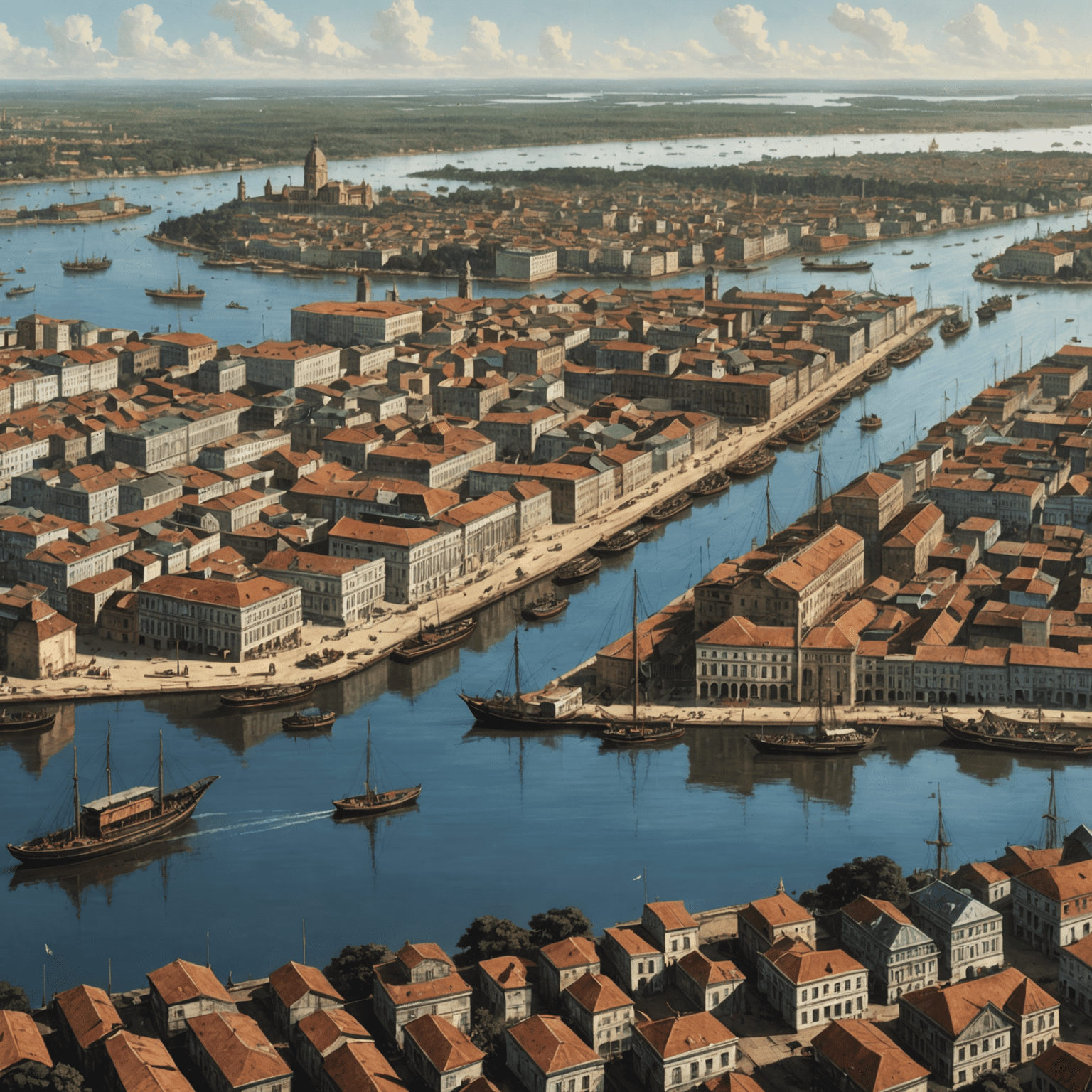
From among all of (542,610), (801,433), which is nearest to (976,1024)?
(542,610)

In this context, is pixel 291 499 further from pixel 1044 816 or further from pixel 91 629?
pixel 1044 816

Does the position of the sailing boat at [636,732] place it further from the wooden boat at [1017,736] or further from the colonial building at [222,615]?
the colonial building at [222,615]

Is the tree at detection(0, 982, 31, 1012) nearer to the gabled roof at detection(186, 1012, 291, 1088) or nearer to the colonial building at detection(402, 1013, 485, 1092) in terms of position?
the gabled roof at detection(186, 1012, 291, 1088)

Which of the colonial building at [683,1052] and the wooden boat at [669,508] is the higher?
the wooden boat at [669,508]

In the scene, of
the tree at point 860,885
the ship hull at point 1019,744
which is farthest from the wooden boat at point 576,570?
the tree at point 860,885

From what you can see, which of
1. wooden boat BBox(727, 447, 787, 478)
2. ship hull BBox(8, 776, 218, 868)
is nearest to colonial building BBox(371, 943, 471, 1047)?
ship hull BBox(8, 776, 218, 868)

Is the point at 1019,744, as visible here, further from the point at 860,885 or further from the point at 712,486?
the point at 712,486
